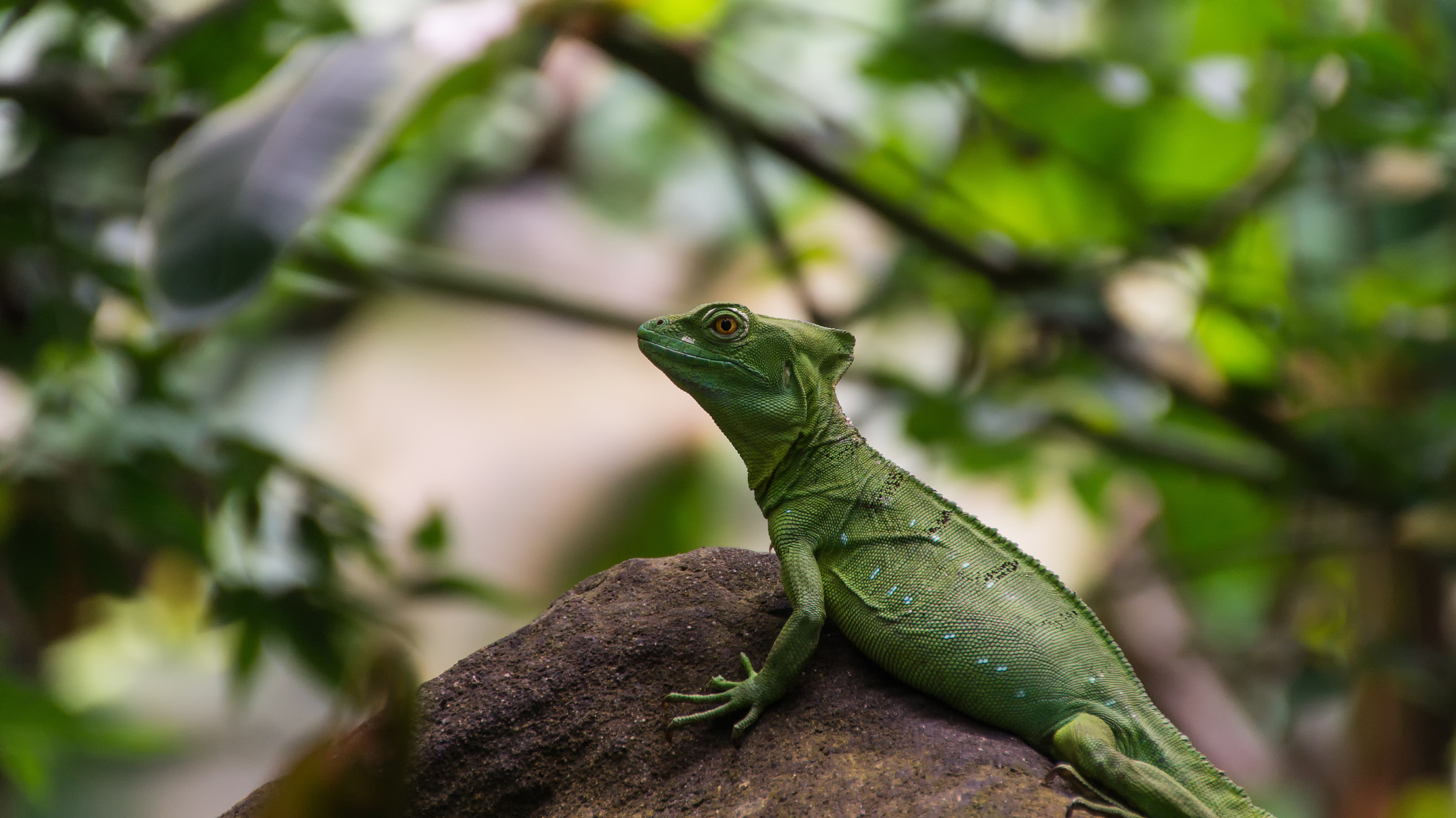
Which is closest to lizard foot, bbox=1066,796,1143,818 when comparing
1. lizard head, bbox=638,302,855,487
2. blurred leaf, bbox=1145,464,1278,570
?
lizard head, bbox=638,302,855,487

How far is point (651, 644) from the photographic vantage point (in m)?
3.07

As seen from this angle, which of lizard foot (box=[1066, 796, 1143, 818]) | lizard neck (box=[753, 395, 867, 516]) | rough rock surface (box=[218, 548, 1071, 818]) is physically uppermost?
lizard neck (box=[753, 395, 867, 516])

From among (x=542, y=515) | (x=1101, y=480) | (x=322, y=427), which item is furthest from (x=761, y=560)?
(x=322, y=427)

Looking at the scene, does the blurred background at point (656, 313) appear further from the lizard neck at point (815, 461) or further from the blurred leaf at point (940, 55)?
the lizard neck at point (815, 461)

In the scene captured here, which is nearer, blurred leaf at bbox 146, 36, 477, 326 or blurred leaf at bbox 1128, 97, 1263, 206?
blurred leaf at bbox 146, 36, 477, 326

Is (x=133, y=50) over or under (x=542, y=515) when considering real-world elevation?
over

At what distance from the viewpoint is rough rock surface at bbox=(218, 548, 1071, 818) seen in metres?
2.65

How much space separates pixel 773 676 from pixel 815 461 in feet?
2.29

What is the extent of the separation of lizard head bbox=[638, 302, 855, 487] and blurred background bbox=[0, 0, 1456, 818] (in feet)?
3.51

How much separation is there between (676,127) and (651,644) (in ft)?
24.5

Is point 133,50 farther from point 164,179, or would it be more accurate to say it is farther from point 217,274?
point 217,274

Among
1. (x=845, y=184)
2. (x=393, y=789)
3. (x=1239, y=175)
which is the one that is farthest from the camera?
(x=1239, y=175)

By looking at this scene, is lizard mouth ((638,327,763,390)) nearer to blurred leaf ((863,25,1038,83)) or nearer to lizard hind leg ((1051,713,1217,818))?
lizard hind leg ((1051,713,1217,818))

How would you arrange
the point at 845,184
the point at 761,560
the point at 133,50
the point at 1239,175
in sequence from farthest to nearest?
the point at 1239,175
the point at 845,184
the point at 133,50
the point at 761,560
